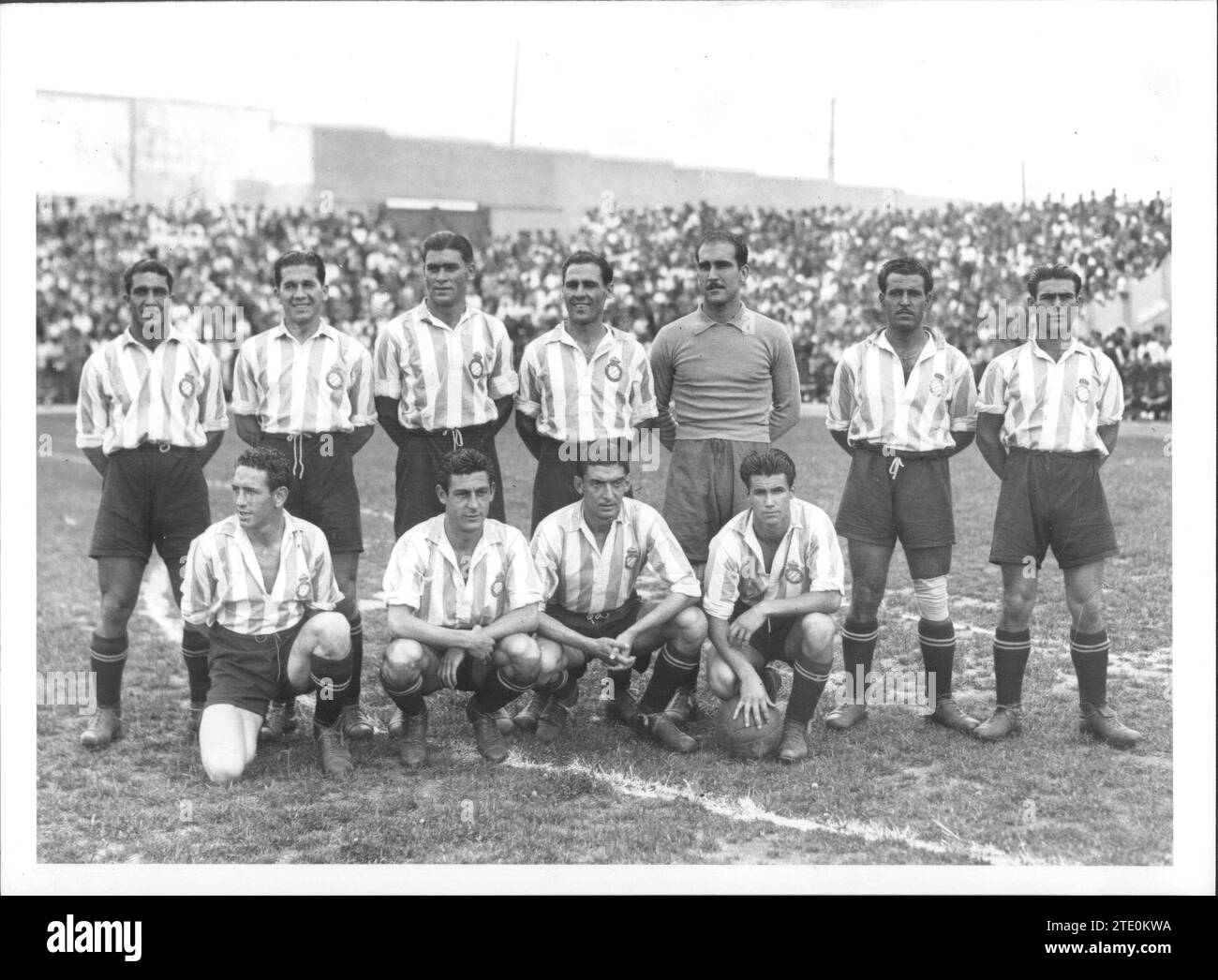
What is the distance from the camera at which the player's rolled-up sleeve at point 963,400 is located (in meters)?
4.71

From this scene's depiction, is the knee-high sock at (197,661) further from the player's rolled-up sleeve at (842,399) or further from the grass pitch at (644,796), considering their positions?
the player's rolled-up sleeve at (842,399)

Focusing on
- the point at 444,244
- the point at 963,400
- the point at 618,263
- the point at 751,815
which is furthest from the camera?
the point at 618,263

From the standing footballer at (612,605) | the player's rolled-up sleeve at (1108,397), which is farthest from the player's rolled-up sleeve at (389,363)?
the player's rolled-up sleeve at (1108,397)

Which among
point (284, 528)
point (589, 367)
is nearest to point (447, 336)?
point (589, 367)

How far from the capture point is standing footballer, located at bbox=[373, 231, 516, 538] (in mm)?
4875

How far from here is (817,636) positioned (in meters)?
4.51

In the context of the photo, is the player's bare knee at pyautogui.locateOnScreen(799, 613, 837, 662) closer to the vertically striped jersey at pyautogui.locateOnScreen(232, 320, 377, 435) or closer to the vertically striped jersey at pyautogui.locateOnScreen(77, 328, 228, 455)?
the vertically striped jersey at pyautogui.locateOnScreen(232, 320, 377, 435)

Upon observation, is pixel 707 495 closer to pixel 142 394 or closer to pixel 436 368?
pixel 436 368

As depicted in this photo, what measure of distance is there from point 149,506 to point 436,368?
1228 mm

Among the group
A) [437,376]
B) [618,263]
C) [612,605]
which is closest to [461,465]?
[437,376]

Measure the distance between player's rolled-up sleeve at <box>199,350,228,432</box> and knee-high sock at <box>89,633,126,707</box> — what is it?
896 mm
